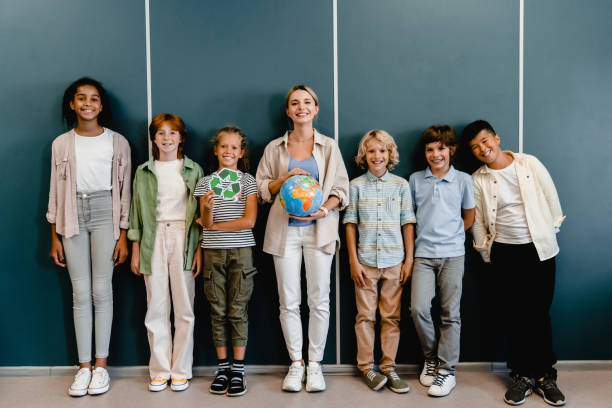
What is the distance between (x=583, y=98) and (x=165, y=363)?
3.07 meters

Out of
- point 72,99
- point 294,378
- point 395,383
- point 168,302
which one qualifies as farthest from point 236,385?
point 72,99

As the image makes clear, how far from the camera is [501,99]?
8.68ft

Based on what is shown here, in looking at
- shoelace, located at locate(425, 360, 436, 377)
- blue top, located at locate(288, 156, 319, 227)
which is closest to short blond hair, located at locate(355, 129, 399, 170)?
blue top, located at locate(288, 156, 319, 227)

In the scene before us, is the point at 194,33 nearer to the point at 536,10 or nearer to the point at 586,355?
the point at 536,10

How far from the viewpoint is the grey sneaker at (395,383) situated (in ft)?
7.80

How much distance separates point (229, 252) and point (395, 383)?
122 centimetres

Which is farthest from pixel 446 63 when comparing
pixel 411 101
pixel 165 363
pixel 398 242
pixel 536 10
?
pixel 165 363

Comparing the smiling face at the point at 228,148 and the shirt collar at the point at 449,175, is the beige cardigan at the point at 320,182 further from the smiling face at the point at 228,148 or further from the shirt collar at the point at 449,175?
the shirt collar at the point at 449,175

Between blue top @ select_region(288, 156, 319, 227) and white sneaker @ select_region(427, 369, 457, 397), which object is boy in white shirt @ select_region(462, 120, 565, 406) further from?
blue top @ select_region(288, 156, 319, 227)

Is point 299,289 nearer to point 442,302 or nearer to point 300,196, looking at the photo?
point 300,196

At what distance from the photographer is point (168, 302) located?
8.22ft

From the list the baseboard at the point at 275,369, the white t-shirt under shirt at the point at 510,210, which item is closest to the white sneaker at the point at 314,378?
the baseboard at the point at 275,369

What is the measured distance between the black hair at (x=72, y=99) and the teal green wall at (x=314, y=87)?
0.06 meters

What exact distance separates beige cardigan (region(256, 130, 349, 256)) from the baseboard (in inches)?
32.0
